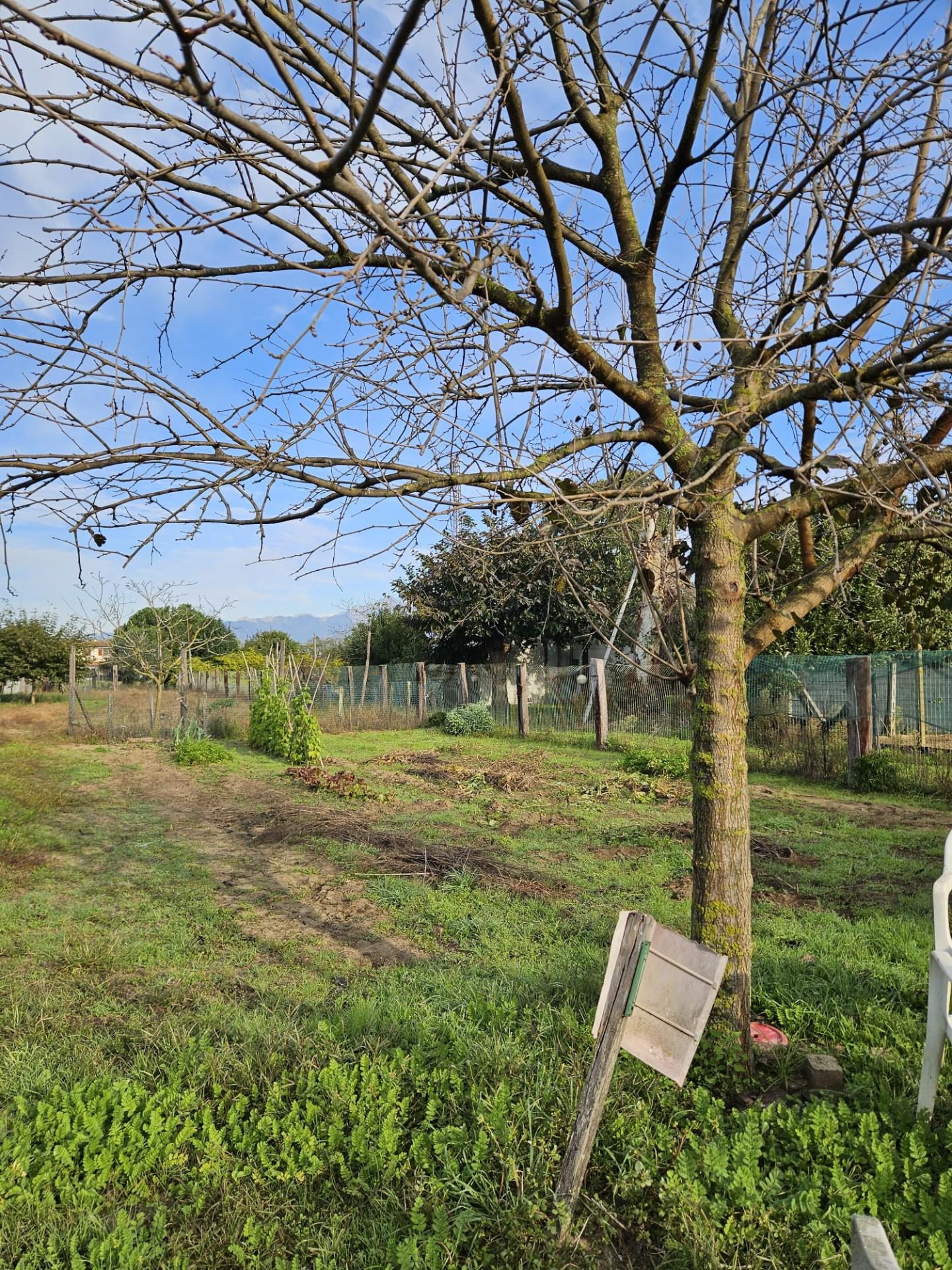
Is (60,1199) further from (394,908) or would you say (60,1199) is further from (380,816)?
(380,816)

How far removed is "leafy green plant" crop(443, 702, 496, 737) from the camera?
58.6 ft

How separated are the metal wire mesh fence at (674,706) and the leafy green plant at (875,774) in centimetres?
8

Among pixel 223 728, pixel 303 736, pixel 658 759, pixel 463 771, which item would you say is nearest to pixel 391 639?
pixel 223 728

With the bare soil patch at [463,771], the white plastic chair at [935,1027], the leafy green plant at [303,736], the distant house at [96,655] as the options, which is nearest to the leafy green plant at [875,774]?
the bare soil patch at [463,771]

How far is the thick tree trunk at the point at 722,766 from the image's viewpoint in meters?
3.14

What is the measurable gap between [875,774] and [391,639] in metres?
19.9

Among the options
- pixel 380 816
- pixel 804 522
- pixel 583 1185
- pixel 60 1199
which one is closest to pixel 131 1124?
pixel 60 1199

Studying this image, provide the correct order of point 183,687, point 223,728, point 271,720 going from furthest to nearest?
1. point 223,728
2. point 183,687
3. point 271,720

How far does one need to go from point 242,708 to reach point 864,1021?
67.5 feet

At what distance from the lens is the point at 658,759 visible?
37.6ft

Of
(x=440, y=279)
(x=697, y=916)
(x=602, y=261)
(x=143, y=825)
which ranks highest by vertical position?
(x=602, y=261)

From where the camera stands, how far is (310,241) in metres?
2.74

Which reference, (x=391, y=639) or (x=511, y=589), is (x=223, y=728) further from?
(x=511, y=589)

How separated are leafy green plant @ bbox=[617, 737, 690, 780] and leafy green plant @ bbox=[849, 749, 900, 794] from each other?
218cm
